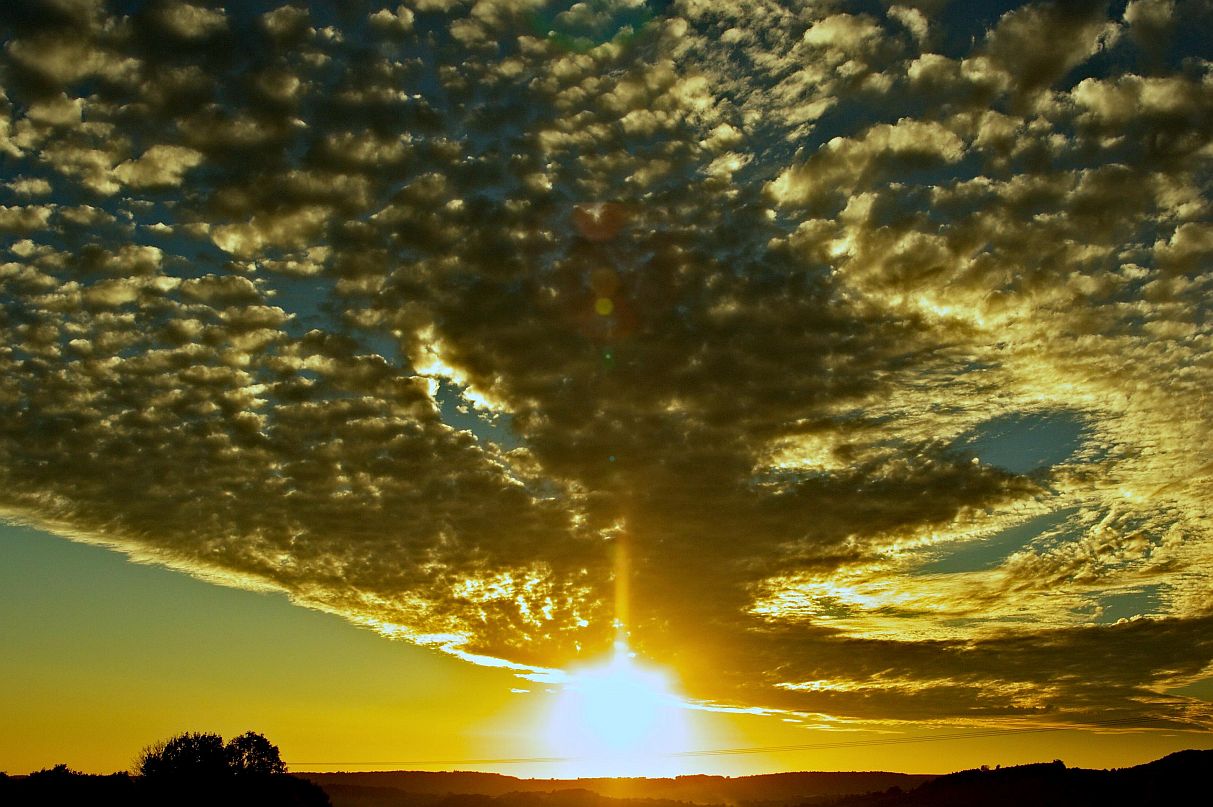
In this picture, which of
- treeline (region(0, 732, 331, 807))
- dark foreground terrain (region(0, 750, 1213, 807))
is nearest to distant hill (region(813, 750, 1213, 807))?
dark foreground terrain (region(0, 750, 1213, 807))

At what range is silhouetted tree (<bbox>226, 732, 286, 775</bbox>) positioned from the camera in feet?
217

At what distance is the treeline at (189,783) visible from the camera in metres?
55.9

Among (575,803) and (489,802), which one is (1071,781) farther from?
(489,802)

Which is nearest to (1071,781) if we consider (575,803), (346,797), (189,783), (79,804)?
(575,803)

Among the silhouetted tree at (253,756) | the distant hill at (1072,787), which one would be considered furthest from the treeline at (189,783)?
the distant hill at (1072,787)

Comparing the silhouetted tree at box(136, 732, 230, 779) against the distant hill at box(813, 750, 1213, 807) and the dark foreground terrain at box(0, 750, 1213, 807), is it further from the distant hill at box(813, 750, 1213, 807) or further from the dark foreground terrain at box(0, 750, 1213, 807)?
A: the distant hill at box(813, 750, 1213, 807)

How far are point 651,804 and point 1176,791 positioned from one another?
101 meters

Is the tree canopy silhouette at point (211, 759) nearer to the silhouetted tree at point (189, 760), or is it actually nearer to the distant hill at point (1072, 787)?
the silhouetted tree at point (189, 760)

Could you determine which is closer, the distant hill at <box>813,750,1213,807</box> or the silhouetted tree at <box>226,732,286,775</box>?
the silhouetted tree at <box>226,732,286,775</box>

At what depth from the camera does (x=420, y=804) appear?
172 meters

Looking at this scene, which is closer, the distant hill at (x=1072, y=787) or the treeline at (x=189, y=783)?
the treeline at (x=189, y=783)

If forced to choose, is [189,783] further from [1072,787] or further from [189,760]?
[1072,787]

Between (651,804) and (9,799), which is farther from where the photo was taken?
(651,804)

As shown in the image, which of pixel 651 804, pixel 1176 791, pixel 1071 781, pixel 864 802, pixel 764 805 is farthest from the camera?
pixel 764 805
